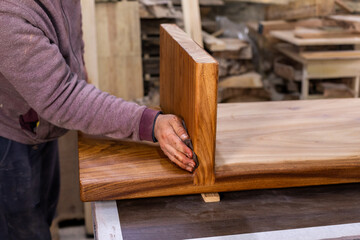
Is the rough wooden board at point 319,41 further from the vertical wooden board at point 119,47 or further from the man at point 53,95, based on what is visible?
the man at point 53,95

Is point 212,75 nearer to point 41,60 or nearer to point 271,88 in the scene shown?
point 41,60

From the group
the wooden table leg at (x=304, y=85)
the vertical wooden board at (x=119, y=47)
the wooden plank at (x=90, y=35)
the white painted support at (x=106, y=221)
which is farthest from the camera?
the wooden table leg at (x=304, y=85)

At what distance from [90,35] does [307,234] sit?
135cm

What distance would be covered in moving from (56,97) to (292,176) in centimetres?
53

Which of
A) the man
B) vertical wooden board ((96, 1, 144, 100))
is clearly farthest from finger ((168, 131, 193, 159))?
vertical wooden board ((96, 1, 144, 100))

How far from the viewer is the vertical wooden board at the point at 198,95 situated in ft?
2.80

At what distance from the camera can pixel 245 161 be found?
97 centimetres

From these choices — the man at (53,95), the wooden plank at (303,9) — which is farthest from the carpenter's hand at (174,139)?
the wooden plank at (303,9)

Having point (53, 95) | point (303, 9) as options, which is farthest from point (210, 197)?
point (303, 9)

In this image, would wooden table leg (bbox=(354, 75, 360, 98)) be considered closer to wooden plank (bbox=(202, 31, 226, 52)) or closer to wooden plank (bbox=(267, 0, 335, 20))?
wooden plank (bbox=(267, 0, 335, 20))

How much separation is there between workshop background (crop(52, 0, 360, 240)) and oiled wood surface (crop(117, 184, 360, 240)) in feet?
4.18

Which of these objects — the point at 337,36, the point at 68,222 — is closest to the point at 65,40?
the point at 68,222

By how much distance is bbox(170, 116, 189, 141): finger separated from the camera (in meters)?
0.93

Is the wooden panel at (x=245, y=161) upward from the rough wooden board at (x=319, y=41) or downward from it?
downward
